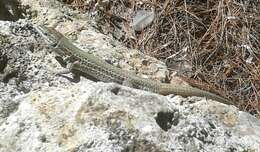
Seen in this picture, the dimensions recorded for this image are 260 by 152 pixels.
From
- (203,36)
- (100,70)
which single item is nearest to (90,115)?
(100,70)

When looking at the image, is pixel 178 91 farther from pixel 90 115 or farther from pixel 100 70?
pixel 90 115

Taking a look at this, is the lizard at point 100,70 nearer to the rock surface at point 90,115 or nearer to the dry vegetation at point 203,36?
the rock surface at point 90,115

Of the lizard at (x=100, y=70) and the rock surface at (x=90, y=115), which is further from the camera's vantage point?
the lizard at (x=100, y=70)

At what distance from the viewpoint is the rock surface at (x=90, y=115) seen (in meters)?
2.15

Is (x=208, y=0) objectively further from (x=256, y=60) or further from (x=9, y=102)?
(x=9, y=102)

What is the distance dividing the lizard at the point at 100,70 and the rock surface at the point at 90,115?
58mm

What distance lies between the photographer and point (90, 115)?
85.5 inches

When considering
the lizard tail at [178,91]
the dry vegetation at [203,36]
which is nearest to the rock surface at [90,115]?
the lizard tail at [178,91]

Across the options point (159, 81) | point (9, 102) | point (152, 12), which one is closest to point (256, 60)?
point (152, 12)

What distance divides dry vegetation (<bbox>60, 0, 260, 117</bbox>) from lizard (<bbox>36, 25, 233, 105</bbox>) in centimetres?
127

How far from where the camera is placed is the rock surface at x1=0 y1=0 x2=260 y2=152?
2150 millimetres

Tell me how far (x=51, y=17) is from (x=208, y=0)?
182cm

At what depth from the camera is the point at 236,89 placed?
13.9ft

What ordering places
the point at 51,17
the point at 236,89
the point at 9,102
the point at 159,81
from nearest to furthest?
the point at 9,102
the point at 159,81
the point at 51,17
the point at 236,89
